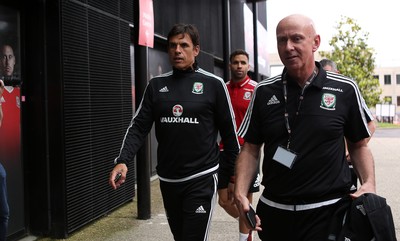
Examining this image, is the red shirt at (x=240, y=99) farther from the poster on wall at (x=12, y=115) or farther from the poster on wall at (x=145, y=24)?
the poster on wall at (x=12, y=115)

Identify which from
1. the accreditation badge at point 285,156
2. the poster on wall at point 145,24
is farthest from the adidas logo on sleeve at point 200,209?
the poster on wall at point 145,24

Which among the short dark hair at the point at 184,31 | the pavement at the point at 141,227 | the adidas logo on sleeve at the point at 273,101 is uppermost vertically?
the short dark hair at the point at 184,31

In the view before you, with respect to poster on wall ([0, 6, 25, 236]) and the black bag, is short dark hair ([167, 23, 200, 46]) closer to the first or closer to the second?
the black bag

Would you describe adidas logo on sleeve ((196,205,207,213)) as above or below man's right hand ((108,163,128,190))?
below

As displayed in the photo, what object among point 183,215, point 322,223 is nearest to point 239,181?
point 322,223

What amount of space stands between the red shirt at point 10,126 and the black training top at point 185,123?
2196 mm

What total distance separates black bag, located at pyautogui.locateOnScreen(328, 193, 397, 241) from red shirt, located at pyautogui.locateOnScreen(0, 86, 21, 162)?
393cm

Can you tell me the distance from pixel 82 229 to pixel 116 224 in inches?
18.6

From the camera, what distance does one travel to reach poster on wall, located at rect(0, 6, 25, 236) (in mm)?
5387

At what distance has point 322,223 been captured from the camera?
105 inches

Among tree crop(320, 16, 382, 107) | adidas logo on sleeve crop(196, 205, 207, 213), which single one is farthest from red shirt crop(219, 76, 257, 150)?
tree crop(320, 16, 382, 107)

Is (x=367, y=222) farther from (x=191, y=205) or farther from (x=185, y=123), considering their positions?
(x=185, y=123)

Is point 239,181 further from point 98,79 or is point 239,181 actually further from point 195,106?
point 98,79

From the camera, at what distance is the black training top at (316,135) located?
8.73 feet
